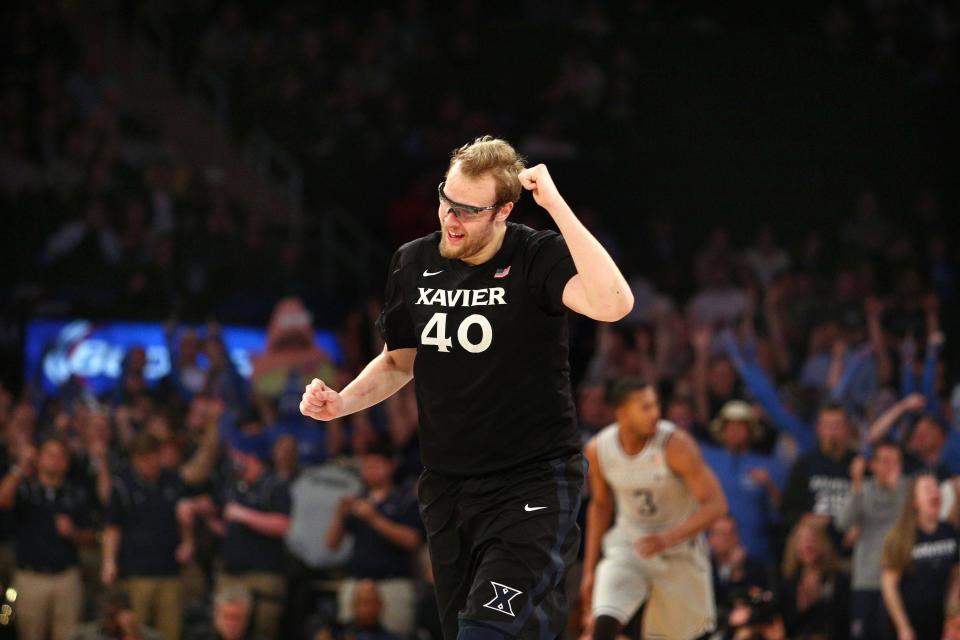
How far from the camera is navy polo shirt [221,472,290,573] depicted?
10.9 m

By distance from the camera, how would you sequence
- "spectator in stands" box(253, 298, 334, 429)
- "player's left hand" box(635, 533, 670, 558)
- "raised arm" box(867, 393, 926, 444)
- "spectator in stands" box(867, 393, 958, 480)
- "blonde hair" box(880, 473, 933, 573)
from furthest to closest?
"spectator in stands" box(253, 298, 334, 429), "raised arm" box(867, 393, 926, 444), "spectator in stands" box(867, 393, 958, 480), "blonde hair" box(880, 473, 933, 573), "player's left hand" box(635, 533, 670, 558)

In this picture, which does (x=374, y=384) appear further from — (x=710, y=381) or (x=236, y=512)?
(x=710, y=381)

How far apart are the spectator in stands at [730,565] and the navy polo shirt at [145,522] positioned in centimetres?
419

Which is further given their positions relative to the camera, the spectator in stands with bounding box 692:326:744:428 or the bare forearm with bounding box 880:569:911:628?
the spectator in stands with bounding box 692:326:744:428

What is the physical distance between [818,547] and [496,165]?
5782 mm

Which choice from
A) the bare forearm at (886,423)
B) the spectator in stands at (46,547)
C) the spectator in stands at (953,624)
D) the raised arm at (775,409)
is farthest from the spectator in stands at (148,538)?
the spectator in stands at (953,624)

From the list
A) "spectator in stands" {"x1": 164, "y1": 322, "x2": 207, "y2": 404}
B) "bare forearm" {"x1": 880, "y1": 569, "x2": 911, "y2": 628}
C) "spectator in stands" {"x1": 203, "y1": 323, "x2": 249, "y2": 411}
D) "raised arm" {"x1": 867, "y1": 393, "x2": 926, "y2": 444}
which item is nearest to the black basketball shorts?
"bare forearm" {"x1": 880, "y1": 569, "x2": 911, "y2": 628}

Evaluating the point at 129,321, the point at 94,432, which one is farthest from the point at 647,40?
the point at 94,432

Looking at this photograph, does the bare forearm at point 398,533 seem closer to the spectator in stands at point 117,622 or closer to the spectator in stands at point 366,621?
the spectator in stands at point 366,621

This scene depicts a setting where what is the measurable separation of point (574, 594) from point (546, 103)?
6.80 m

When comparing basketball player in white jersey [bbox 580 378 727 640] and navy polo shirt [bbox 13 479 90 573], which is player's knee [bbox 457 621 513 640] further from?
navy polo shirt [bbox 13 479 90 573]

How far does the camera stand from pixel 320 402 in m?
4.89

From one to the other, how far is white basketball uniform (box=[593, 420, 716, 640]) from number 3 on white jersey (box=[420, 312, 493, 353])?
2850mm

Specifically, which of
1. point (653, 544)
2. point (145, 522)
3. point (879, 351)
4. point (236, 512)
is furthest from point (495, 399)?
point (879, 351)
